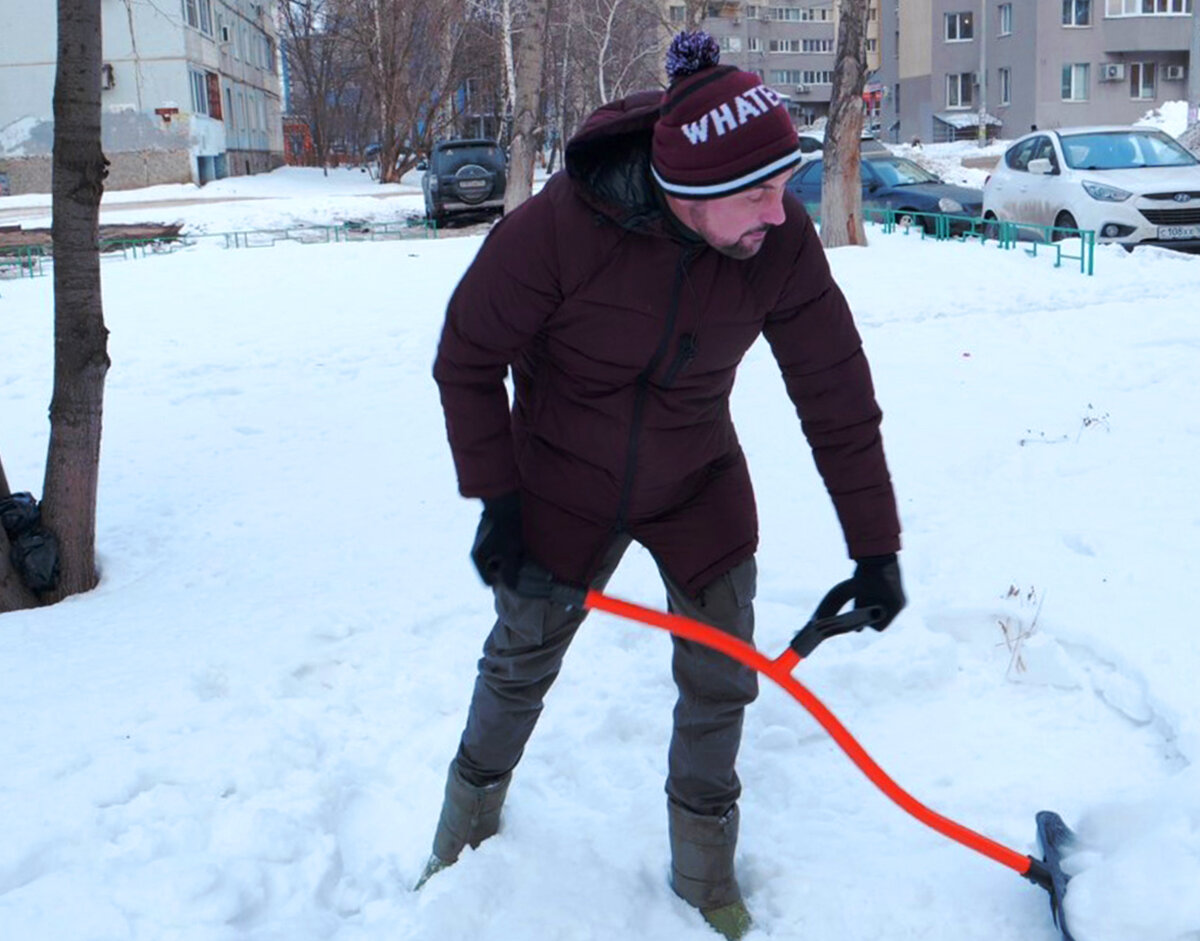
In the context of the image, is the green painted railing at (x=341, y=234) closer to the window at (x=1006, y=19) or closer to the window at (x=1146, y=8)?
the window at (x=1006, y=19)

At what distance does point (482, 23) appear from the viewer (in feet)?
137

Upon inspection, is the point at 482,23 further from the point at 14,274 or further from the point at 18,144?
the point at 14,274

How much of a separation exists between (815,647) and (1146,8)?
52735 mm

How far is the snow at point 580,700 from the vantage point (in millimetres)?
2795

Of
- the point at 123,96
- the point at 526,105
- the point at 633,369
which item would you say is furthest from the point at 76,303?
the point at 123,96

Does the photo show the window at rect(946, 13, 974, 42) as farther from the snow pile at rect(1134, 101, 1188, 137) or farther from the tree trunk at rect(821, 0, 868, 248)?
the tree trunk at rect(821, 0, 868, 248)

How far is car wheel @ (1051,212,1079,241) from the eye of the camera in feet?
43.8

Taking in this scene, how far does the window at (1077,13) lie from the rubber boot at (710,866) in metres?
51.0

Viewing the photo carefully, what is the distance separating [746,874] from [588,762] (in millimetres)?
645

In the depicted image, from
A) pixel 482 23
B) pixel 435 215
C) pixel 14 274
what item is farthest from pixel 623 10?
pixel 14 274

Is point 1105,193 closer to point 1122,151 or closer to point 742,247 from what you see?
point 1122,151

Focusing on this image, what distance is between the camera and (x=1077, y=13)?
157ft

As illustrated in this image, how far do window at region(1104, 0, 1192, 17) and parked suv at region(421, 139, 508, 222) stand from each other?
112 feet

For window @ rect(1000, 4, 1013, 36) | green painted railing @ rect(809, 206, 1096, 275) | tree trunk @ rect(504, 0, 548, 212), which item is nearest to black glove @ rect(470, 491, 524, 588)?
green painted railing @ rect(809, 206, 1096, 275)
